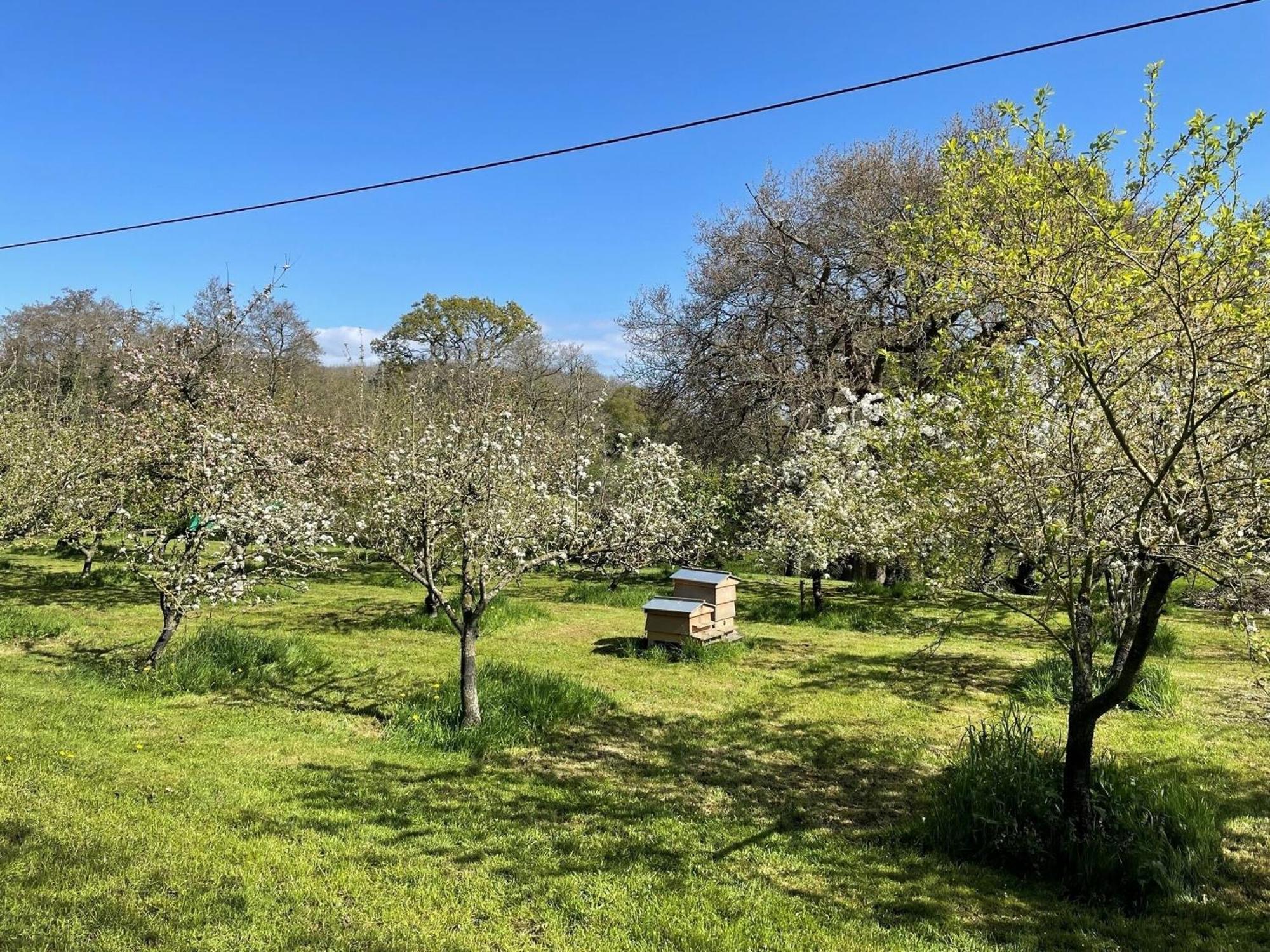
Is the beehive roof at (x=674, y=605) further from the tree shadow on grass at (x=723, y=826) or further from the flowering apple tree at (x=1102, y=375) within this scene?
the flowering apple tree at (x=1102, y=375)

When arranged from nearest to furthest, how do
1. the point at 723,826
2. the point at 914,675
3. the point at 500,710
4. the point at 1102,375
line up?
the point at 1102,375, the point at 723,826, the point at 500,710, the point at 914,675

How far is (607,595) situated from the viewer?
51.5 feet

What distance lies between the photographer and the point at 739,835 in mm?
5352

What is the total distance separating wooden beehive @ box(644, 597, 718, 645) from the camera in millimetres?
10680

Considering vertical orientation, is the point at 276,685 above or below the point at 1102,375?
below

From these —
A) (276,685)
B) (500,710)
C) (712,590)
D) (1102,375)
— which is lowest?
(276,685)

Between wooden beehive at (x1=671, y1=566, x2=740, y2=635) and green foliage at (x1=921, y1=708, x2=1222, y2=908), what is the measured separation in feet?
19.0

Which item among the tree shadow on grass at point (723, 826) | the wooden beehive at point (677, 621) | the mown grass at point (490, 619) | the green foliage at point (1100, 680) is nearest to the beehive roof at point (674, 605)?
the wooden beehive at point (677, 621)

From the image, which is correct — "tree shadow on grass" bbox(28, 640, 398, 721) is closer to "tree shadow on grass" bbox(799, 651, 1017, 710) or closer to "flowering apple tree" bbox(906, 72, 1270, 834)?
"tree shadow on grass" bbox(799, 651, 1017, 710)

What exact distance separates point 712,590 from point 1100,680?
17.4 feet

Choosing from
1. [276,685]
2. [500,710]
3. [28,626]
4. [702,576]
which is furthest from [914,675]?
[28,626]

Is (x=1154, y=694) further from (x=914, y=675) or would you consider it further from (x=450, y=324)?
(x=450, y=324)

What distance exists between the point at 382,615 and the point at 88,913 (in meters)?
9.85

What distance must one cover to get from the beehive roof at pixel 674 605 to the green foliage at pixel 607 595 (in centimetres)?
411
